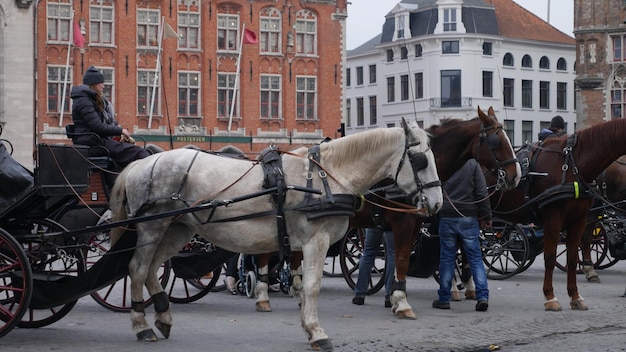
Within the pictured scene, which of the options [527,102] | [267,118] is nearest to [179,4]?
[267,118]

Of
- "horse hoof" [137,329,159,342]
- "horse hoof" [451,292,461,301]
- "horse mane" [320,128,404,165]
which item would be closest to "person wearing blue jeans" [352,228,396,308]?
"horse hoof" [451,292,461,301]

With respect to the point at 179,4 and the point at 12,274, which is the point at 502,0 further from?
the point at 12,274

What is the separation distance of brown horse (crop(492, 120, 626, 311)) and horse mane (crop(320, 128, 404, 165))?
119 inches

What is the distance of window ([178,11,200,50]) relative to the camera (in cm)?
4075

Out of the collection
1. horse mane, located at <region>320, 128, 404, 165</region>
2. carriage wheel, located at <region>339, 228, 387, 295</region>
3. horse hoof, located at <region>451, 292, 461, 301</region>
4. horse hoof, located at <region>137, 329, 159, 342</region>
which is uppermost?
horse mane, located at <region>320, 128, 404, 165</region>

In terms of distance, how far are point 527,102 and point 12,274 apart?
5021cm

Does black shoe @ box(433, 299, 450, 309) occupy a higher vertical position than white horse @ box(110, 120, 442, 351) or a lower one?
lower

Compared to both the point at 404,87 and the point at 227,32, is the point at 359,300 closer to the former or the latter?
the point at 227,32

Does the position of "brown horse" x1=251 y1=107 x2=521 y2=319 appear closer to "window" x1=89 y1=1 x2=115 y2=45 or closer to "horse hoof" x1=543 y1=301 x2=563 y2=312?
"horse hoof" x1=543 y1=301 x2=563 y2=312

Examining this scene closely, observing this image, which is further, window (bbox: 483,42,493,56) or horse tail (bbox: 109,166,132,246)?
window (bbox: 483,42,493,56)

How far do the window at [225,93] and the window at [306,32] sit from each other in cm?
337

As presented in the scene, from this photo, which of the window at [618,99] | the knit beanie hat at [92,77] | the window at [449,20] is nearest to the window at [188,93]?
the window at [449,20]

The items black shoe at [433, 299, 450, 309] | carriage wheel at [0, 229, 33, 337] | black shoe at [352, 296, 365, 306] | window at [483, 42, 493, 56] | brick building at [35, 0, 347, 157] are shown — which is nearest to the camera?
carriage wheel at [0, 229, 33, 337]

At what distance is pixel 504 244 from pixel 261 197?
6.40 meters
